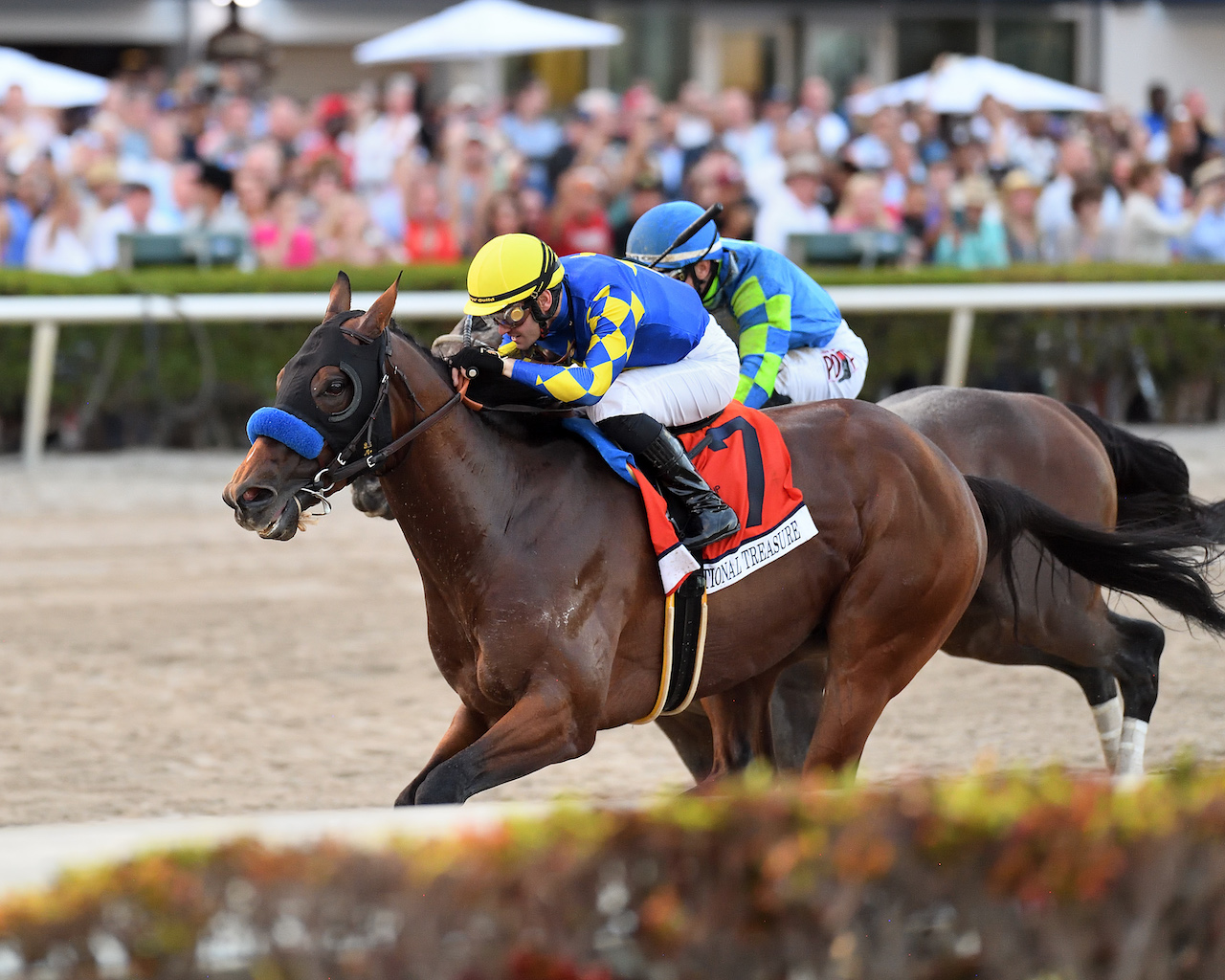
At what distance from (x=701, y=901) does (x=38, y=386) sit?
8.40 m

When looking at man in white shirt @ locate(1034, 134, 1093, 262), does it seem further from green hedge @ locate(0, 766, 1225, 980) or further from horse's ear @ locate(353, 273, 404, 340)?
green hedge @ locate(0, 766, 1225, 980)

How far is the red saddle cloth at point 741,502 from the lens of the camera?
3.67 meters

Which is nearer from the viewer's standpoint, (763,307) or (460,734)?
(460,734)

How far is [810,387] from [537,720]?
183cm

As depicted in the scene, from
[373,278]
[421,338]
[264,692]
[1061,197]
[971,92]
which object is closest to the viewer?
[264,692]

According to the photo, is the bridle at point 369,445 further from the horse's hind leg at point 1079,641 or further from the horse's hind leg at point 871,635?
the horse's hind leg at point 1079,641

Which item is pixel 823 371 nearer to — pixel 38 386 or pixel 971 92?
pixel 38 386

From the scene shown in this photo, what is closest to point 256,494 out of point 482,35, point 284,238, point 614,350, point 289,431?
point 289,431

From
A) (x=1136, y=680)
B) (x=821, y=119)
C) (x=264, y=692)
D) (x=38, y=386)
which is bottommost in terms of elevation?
(x=264, y=692)

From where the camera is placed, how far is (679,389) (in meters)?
3.88

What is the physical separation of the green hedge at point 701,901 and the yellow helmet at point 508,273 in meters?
1.83

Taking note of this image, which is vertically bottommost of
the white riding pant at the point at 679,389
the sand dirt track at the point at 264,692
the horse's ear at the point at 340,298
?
the sand dirt track at the point at 264,692

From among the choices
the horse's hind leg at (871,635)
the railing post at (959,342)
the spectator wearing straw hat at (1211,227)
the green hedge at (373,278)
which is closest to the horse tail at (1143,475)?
the horse's hind leg at (871,635)

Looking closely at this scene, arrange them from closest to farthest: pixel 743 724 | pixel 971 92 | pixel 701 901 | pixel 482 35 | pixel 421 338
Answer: pixel 701 901, pixel 743 724, pixel 421 338, pixel 482 35, pixel 971 92
